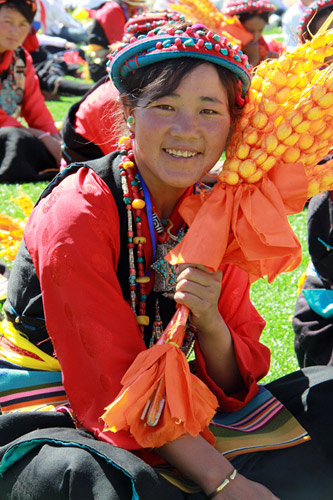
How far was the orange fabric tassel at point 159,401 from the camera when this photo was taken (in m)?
1.98

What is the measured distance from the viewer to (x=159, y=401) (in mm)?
2023

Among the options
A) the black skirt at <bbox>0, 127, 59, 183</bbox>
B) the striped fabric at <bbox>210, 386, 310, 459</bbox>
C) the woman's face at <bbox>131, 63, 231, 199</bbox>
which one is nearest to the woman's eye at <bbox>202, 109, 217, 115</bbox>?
the woman's face at <bbox>131, 63, 231, 199</bbox>

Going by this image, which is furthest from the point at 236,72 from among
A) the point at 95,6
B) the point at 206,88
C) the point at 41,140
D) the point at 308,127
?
the point at 95,6

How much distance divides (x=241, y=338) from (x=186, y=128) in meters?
0.76

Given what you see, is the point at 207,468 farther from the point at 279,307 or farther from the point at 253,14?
the point at 253,14

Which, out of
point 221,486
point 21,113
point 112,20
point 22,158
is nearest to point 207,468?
point 221,486

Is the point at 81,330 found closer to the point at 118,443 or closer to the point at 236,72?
the point at 118,443

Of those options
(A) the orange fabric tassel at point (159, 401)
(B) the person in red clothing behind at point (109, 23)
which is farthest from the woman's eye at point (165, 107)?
(B) the person in red clothing behind at point (109, 23)

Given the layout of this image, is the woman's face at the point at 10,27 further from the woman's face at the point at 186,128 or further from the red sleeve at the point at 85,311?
the red sleeve at the point at 85,311

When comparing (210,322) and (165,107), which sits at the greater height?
(165,107)

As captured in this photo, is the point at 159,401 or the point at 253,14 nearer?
the point at 159,401

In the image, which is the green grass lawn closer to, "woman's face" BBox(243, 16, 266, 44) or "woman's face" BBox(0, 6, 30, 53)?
"woman's face" BBox(0, 6, 30, 53)

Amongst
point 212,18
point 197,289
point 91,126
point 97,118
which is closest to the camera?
point 197,289

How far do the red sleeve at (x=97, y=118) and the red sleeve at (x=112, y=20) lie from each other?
177 inches
